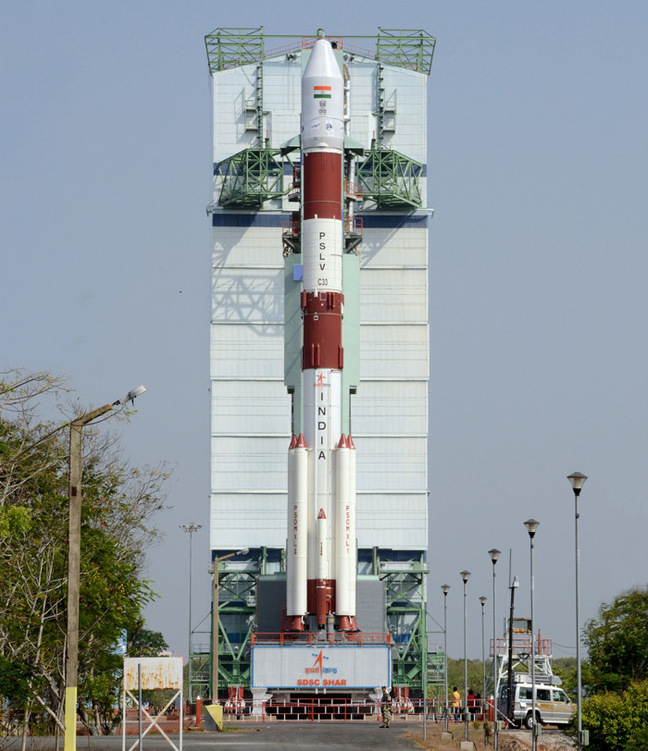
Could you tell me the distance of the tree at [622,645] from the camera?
3264 inches

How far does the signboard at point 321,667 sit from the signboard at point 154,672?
40.1m

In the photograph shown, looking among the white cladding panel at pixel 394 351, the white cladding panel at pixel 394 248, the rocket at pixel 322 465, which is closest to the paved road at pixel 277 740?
the rocket at pixel 322 465

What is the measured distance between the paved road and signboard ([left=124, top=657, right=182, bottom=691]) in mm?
10824

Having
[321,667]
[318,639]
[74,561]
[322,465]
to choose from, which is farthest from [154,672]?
[318,639]

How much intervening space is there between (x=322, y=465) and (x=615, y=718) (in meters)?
35.4

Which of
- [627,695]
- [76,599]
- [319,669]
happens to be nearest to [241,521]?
[319,669]

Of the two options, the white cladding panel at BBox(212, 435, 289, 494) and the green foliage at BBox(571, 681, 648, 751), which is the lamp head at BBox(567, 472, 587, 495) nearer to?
the green foliage at BBox(571, 681, 648, 751)

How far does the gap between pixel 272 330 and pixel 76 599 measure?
77196 millimetres

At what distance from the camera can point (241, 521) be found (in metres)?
107

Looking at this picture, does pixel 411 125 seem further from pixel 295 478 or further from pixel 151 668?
pixel 151 668

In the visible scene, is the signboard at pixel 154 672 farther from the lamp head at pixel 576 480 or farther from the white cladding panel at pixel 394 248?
the white cladding panel at pixel 394 248

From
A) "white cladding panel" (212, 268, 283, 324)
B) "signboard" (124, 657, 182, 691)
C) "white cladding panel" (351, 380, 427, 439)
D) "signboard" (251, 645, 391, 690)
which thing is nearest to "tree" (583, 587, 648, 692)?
"signboard" (251, 645, 391, 690)

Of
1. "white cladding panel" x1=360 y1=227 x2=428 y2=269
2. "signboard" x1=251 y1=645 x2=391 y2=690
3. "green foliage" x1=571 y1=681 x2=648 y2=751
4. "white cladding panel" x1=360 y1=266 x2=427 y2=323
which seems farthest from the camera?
"white cladding panel" x1=360 y1=227 x2=428 y2=269

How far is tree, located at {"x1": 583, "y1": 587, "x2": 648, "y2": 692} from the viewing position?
8291cm
